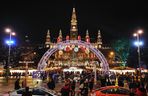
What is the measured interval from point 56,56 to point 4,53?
54.8 metres

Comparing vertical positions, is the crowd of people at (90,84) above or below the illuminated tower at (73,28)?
below

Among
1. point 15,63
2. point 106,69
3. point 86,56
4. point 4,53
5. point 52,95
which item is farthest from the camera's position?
point 86,56

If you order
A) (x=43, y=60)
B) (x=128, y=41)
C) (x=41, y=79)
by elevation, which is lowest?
(x=41, y=79)

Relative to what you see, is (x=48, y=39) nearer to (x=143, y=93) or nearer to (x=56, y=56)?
(x=56, y=56)

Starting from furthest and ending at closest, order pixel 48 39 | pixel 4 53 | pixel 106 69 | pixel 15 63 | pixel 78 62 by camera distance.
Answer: pixel 48 39
pixel 78 62
pixel 15 63
pixel 4 53
pixel 106 69

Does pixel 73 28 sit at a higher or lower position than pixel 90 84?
higher

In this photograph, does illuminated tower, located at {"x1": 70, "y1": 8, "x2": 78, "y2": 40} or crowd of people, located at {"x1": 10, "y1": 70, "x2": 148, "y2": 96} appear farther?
illuminated tower, located at {"x1": 70, "y1": 8, "x2": 78, "y2": 40}

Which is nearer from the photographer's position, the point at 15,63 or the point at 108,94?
the point at 108,94

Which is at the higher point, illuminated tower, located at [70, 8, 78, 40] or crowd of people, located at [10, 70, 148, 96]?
illuminated tower, located at [70, 8, 78, 40]

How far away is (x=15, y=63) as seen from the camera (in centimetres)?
7775

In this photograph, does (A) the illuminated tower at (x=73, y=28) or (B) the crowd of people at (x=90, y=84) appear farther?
(A) the illuminated tower at (x=73, y=28)

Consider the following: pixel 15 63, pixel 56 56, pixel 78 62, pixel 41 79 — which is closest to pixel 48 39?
pixel 56 56

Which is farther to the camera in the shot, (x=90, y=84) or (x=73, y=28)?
(x=73, y=28)

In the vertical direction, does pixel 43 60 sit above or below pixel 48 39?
below
